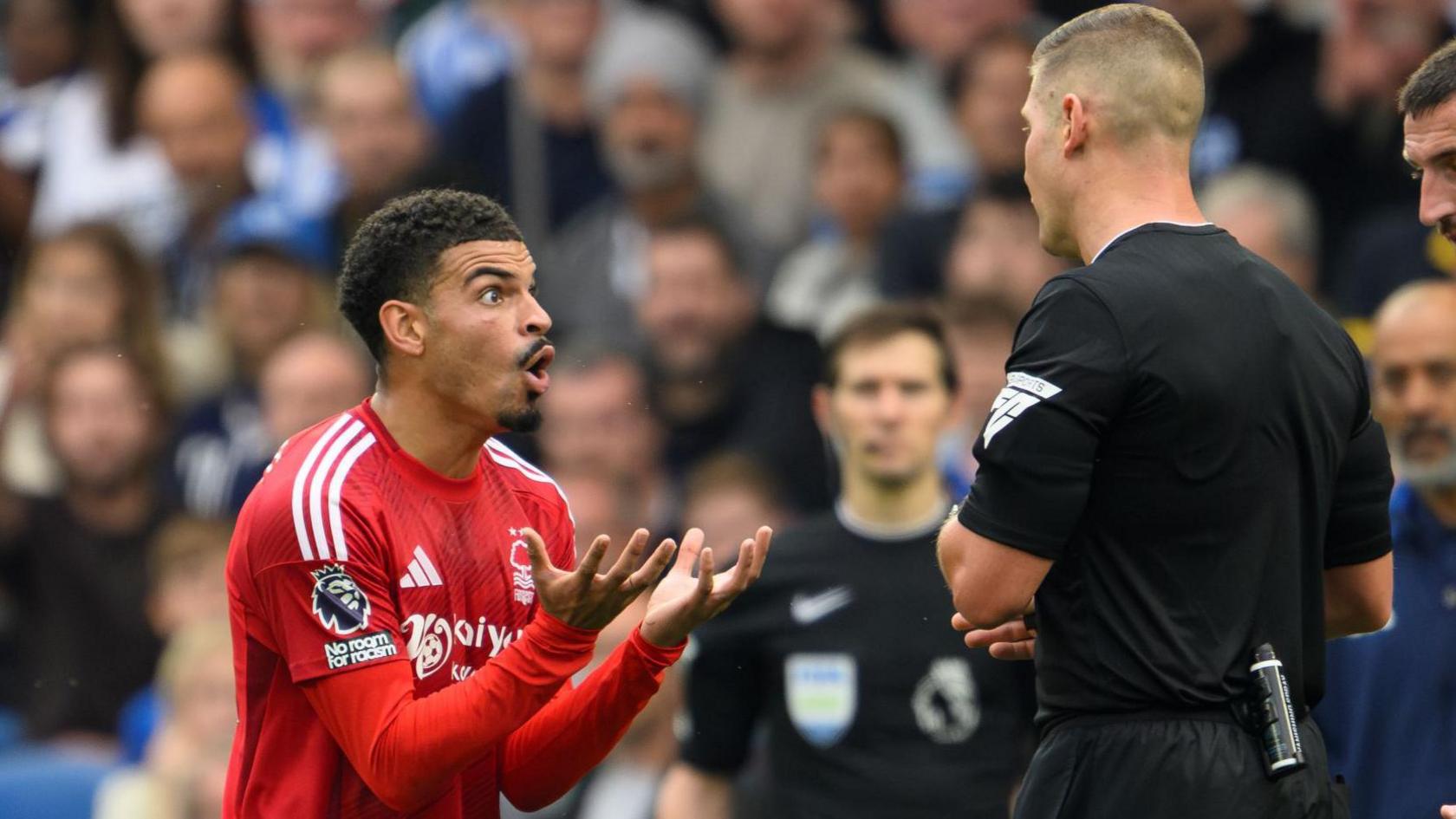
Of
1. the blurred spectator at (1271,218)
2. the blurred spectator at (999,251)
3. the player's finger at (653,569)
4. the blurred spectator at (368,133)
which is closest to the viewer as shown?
the player's finger at (653,569)

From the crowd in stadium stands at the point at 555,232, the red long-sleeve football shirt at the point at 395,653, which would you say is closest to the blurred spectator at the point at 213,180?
the crowd in stadium stands at the point at 555,232

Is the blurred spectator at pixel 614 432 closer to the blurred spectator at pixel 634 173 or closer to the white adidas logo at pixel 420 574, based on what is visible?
the blurred spectator at pixel 634 173

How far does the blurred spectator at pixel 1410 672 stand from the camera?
5754 millimetres

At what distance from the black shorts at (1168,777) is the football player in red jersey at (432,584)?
2.33 ft

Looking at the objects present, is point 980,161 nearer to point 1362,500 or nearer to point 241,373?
point 241,373

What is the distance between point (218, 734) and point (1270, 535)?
5.57 metres

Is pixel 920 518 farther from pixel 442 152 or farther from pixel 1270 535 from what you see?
pixel 442 152

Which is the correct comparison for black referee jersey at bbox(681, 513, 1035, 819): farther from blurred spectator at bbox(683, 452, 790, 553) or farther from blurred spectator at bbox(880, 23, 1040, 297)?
blurred spectator at bbox(880, 23, 1040, 297)

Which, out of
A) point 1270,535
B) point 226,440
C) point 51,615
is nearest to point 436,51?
point 226,440

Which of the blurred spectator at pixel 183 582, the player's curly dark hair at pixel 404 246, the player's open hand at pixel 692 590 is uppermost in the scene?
the player's curly dark hair at pixel 404 246

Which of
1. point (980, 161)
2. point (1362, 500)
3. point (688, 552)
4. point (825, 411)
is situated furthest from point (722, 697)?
point (980, 161)

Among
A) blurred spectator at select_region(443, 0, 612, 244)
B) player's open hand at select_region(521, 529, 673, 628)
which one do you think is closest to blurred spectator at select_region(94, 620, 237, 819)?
blurred spectator at select_region(443, 0, 612, 244)

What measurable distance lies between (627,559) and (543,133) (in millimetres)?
5857

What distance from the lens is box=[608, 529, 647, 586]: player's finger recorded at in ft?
11.9
